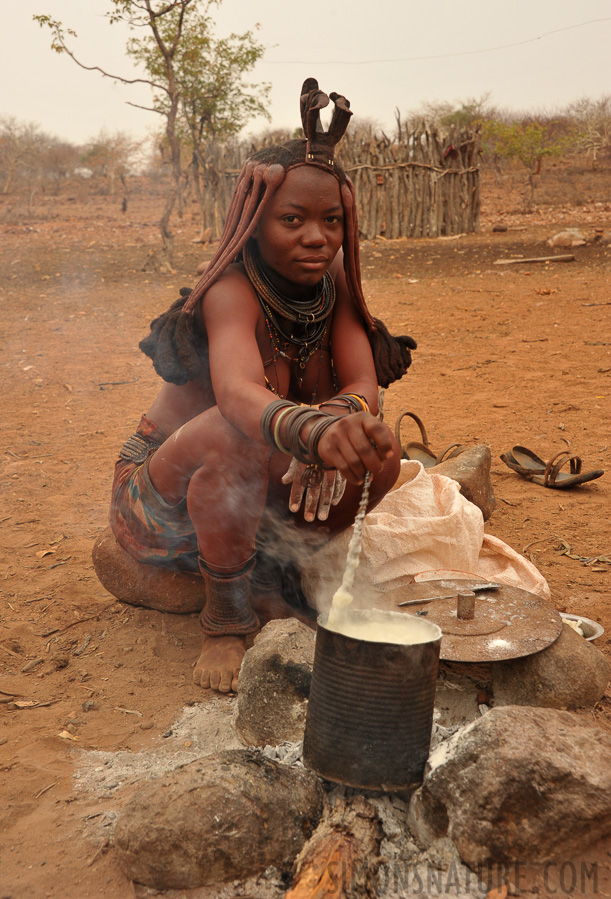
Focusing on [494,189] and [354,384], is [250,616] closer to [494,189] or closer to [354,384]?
[354,384]

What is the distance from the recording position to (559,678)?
6.73ft

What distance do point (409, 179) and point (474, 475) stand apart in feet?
37.9

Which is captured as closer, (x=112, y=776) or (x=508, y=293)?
(x=112, y=776)

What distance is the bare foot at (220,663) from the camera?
236cm

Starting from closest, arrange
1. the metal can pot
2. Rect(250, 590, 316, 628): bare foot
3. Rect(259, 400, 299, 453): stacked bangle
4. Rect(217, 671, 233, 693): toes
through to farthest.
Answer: the metal can pot
Rect(259, 400, 299, 453): stacked bangle
Rect(217, 671, 233, 693): toes
Rect(250, 590, 316, 628): bare foot

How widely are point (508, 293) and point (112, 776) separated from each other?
26.3 ft

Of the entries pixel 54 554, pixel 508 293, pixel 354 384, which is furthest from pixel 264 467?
pixel 508 293

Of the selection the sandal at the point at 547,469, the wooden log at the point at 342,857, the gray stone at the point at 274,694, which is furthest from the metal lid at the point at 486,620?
the sandal at the point at 547,469

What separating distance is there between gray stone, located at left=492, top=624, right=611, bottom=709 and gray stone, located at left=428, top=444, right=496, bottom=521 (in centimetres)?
127

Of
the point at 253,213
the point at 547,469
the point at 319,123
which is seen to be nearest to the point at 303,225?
the point at 253,213

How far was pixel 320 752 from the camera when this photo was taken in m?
1.68

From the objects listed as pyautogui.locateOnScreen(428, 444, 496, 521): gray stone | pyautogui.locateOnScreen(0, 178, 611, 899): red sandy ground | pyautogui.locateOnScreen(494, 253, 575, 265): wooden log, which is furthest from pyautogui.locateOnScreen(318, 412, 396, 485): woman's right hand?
pyautogui.locateOnScreen(494, 253, 575, 265): wooden log

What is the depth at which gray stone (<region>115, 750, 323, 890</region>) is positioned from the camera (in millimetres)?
1538

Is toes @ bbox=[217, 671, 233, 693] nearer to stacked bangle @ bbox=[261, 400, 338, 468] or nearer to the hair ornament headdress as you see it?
stacked bangle @ bbox=[261, 400, 338, 468]
